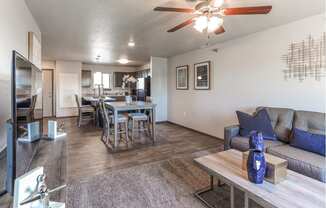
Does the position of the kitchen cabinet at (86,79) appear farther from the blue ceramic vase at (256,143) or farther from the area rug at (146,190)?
the blue ceramic vase at (256,143)

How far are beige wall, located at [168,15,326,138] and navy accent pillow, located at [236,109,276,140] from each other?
59 centimetres

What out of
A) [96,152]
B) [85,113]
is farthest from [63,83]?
[96,152]

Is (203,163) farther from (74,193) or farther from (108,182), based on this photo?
(74,193)

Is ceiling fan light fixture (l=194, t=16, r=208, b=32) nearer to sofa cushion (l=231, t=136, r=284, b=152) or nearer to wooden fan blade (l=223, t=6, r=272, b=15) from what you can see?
wooden fan blade (l=223, t=6, r=272, b=15)

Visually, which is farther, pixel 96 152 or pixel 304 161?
pixel 96 152

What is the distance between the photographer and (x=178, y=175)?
2.71 m

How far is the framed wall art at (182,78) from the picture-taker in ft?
19.0

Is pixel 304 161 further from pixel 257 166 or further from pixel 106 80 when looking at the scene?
pixel 106 80

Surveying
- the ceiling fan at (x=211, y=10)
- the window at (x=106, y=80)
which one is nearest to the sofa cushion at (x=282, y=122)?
the ceiling fan at (x=211, y=10)

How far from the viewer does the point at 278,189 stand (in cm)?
151

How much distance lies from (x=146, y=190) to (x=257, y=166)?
4.48ft

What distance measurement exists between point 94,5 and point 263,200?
2821mm

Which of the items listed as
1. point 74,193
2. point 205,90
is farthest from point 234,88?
point 74,193

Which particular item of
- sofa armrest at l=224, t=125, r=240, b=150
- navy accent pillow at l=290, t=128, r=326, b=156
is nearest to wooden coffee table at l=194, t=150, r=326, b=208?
navy accent pillow at l=290, t=128, r=326, b=156
